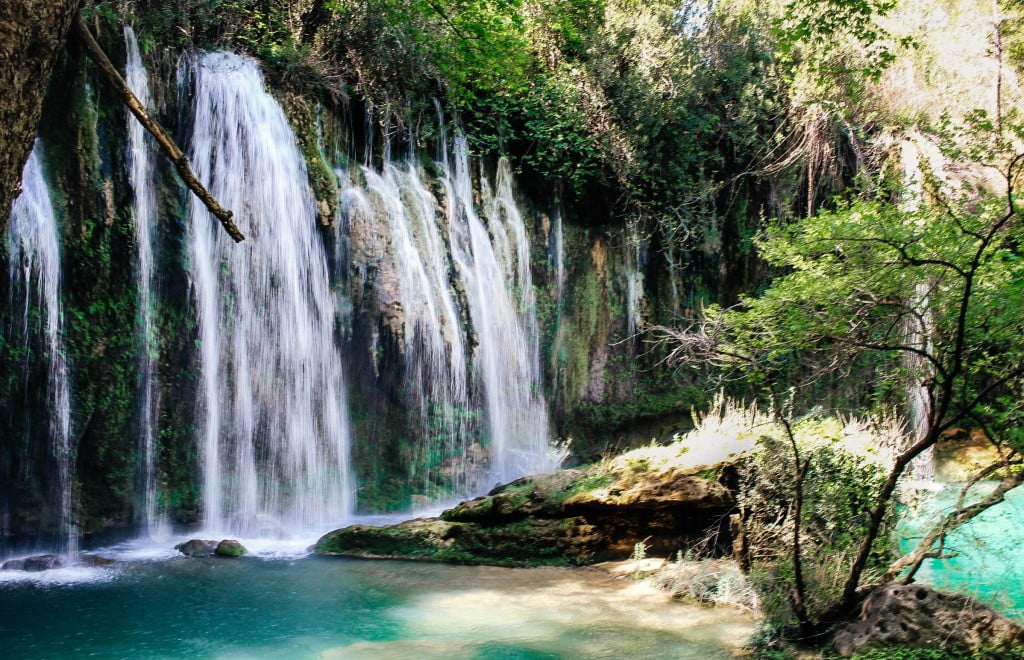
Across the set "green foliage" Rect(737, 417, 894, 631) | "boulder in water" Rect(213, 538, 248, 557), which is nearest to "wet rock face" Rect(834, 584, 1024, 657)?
"green foliage" Rect(737, 417, 894, 631)

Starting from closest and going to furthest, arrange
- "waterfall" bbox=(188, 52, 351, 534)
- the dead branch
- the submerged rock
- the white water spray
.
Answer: the dead branch, the submerged rock, the white water spray, "waterfall" bbox=(188, 52, 351, 534)

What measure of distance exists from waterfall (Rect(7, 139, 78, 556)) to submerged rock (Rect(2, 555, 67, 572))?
0.81m

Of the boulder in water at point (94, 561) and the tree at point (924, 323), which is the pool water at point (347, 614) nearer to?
the boulder in water at point (94, 561)

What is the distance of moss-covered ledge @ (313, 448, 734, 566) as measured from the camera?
9.14 metres

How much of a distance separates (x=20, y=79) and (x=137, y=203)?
920 centimetres

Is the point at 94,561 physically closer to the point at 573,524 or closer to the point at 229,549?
the point at 229,549

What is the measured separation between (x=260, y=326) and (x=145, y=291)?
1.75m

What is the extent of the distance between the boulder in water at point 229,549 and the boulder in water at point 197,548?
0.35ft

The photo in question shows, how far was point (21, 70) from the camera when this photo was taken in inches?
130

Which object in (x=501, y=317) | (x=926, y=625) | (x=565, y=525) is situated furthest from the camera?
(x=501, y=317)

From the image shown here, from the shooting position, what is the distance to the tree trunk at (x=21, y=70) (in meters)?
3.23

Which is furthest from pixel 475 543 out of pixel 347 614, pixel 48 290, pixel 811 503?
pixel 48 290

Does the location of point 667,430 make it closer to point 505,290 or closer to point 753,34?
point 505,290

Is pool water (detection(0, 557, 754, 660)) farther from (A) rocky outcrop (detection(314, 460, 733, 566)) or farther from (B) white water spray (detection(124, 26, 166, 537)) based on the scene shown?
(B) white water spray (detection(124, 26, 166, 537))
